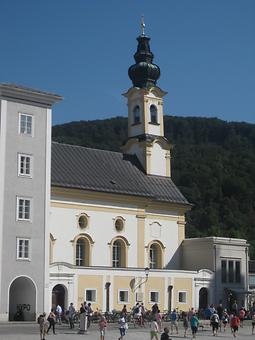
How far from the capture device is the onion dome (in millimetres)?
60750

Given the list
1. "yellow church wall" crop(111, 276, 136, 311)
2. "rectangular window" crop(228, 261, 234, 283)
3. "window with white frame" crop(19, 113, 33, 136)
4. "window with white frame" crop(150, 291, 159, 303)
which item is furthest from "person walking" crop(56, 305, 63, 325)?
"rectangular window" crop(228, 261, 234, 283)

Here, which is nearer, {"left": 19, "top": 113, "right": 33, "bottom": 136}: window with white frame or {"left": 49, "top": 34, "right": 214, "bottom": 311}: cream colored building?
{"left": 19, "top": 113, "right": 33, "bottom": 136}: window with white frame

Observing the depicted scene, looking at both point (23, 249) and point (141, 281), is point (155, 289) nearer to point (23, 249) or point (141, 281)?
point (141, 281)

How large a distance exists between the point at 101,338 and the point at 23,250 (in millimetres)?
13028

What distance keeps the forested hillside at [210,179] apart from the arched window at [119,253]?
45224mm

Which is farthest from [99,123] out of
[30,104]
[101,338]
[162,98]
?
[101,338]

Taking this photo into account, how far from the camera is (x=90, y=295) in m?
48.0

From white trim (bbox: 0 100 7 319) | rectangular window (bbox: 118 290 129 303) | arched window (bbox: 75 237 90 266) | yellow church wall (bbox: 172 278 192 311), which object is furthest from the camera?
yellow church wall (bbox: 172 278 192 311)

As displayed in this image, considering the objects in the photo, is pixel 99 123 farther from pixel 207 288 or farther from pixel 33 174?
pixel 33 174

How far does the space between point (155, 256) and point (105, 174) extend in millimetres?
7824

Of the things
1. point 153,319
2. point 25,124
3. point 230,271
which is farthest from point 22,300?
point 230,271

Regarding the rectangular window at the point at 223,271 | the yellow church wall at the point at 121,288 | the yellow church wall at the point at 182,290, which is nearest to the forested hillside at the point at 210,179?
the rectangular window at the point at 223,271

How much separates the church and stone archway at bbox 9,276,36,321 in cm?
6

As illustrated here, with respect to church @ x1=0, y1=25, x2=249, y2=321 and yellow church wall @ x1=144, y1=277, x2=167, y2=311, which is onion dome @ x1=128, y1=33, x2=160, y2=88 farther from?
yellow church wall @ x1=144, y1=277, x2=167, y2=311
